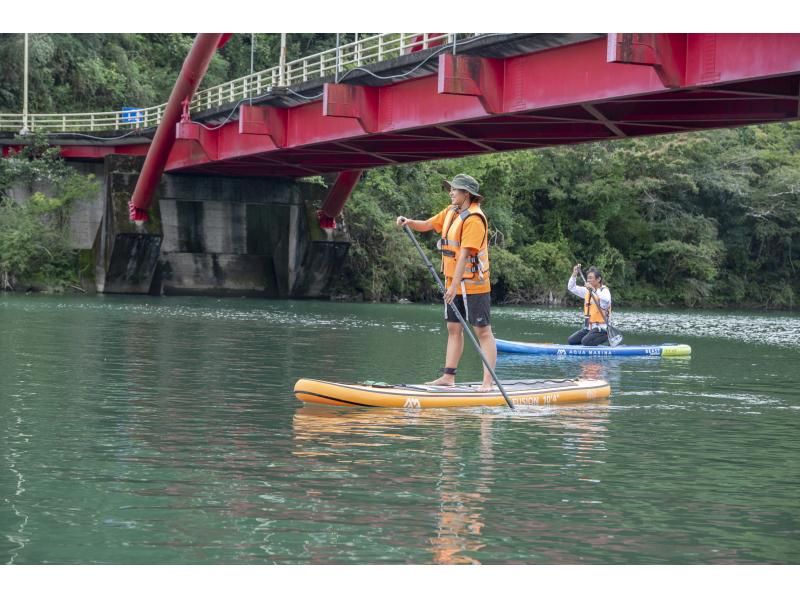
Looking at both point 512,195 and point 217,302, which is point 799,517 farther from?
point 512,195

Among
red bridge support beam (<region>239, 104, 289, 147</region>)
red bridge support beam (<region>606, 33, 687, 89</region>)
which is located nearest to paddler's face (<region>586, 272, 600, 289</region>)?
red bridge support beam (<region>606, 33, 687, 89</region>)

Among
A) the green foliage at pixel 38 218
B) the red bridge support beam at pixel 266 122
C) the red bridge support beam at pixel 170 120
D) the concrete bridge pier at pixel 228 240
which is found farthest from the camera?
the concrete bridge pier at pixel 228 240

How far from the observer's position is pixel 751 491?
9055 mm

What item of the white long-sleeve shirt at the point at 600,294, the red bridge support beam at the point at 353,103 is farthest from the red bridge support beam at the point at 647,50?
the red bridge support beam at the point at 353,103

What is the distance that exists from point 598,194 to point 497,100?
3981 centimetres

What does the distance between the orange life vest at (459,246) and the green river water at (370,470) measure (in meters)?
1.55

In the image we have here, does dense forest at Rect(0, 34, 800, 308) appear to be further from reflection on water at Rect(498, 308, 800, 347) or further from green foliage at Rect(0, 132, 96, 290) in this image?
reflection on water at Rect(498, 308, 800, 347)

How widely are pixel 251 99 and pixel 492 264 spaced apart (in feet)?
72.5

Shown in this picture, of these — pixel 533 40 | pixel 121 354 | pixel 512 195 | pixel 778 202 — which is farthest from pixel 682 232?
pixel 121 354

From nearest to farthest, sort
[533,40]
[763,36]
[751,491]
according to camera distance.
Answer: [751,491]
[763,36]
[533,40]

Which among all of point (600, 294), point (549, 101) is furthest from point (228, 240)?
point (600, 294)

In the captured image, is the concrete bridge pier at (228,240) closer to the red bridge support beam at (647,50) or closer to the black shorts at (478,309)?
the red bridge support beam at (647,50)

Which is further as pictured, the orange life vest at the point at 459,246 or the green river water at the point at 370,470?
the orange life vest at the point at 459,246

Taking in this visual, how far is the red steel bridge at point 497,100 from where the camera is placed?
67.3 ft
